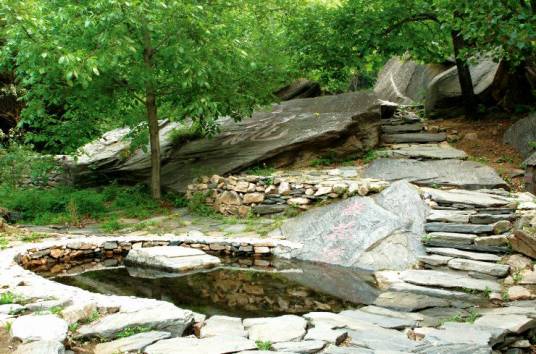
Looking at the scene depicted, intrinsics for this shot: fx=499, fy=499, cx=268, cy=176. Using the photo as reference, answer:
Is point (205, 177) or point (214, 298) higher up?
point (205, 177)

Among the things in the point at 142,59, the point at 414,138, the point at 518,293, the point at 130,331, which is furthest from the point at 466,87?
the point at 130,331

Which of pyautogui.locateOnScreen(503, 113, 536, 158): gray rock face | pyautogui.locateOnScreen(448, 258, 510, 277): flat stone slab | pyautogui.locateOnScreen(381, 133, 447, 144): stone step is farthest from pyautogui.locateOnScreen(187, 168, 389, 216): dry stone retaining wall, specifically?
pyautogui.locateOnScreen(503, 113, 536, 158): gray rock face

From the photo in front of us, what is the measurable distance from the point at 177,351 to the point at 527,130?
9.23 m

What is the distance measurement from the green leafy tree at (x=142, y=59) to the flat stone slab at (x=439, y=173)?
2.89 m

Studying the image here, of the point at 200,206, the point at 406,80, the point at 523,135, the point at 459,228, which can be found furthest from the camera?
the point at 406,80

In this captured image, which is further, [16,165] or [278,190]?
[16,165]

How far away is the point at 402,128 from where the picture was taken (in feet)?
41.0

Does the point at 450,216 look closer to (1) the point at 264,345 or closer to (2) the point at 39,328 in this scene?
(1) the point at 264,345

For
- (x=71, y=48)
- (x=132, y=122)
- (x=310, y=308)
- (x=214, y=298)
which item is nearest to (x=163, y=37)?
(x=71, y=48)

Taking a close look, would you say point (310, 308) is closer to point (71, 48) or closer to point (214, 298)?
point (214, 298)

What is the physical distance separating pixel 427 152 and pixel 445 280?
5.16 meters

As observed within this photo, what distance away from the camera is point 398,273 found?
20.8 ft

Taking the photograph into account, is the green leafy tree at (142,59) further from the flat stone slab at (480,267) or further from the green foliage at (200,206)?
the flat stone slab at (480,267)

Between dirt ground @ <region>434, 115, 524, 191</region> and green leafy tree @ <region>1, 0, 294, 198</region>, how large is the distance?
4.46m
